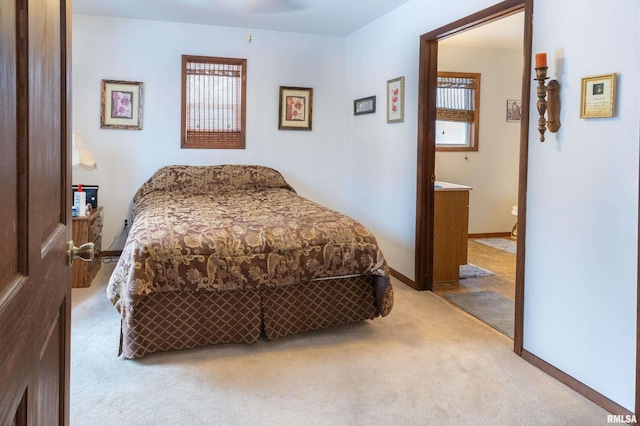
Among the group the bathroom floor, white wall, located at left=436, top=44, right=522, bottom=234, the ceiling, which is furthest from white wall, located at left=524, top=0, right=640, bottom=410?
white wall, located at left=436, top=44, right=522, bottom=234

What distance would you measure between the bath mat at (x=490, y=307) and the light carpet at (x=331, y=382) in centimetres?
15

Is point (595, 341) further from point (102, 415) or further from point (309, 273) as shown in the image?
point (102, 415)

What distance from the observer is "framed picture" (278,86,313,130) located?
17.9 ft

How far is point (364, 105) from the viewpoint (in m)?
5.19

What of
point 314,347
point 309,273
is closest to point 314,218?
point 309,273

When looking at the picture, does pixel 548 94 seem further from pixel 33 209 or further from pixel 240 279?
pixel 33 209

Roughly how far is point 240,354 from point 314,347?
0.43 m

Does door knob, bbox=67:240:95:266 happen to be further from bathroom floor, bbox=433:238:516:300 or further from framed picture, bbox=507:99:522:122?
framed picture, bbox=507:99:522:122

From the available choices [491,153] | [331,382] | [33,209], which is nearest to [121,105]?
[331,382]

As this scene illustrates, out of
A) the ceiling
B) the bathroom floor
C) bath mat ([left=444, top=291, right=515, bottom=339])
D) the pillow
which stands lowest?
bath mat ([left=444, top=291, right=515, bottom=339])

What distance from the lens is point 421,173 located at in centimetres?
409

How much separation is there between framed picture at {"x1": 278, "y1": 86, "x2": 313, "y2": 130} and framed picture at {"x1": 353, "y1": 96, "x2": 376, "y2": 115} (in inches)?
19.7

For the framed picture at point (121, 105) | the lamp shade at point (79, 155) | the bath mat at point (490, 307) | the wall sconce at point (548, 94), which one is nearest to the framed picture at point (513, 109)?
the bath mat at point (490, 307)

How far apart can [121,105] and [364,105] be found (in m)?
2.38
